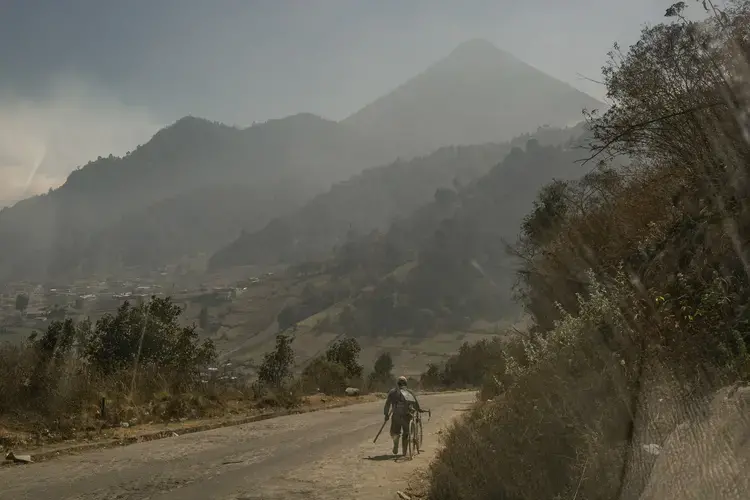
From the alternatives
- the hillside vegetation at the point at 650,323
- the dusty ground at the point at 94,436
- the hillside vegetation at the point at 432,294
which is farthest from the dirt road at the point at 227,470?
the hillside vegetation at the point at 432,294

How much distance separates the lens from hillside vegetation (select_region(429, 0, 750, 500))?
474 centimetres

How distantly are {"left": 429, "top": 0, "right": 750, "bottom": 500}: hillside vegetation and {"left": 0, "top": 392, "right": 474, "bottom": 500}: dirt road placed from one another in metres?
2.17

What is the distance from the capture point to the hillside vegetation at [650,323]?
4742mm

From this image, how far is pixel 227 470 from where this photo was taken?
1020 centimetres

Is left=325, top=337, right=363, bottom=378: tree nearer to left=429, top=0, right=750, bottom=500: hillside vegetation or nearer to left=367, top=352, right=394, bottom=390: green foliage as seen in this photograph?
left=367, top=352, right=394, bottom=390: green foliage

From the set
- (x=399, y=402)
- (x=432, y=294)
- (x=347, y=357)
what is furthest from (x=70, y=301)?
(x=399, y=402)

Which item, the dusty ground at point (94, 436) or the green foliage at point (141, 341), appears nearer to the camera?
the dusty ground at point (94, 436)

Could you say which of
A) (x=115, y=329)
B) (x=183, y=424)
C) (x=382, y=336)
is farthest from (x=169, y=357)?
(x=382, y=336)

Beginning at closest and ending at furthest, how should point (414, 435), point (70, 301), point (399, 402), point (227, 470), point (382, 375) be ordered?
point (227, 470), point (414, 435), point (399, 402), point (382, 375), point (70, 301)

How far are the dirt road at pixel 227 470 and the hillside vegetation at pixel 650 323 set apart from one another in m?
2.17

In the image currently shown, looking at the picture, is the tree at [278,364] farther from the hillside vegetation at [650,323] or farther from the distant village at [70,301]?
the distant village at [70,301]

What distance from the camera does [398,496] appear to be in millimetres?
8492

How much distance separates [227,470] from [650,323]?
773cm

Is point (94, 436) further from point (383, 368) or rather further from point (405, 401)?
point (383, 368)
